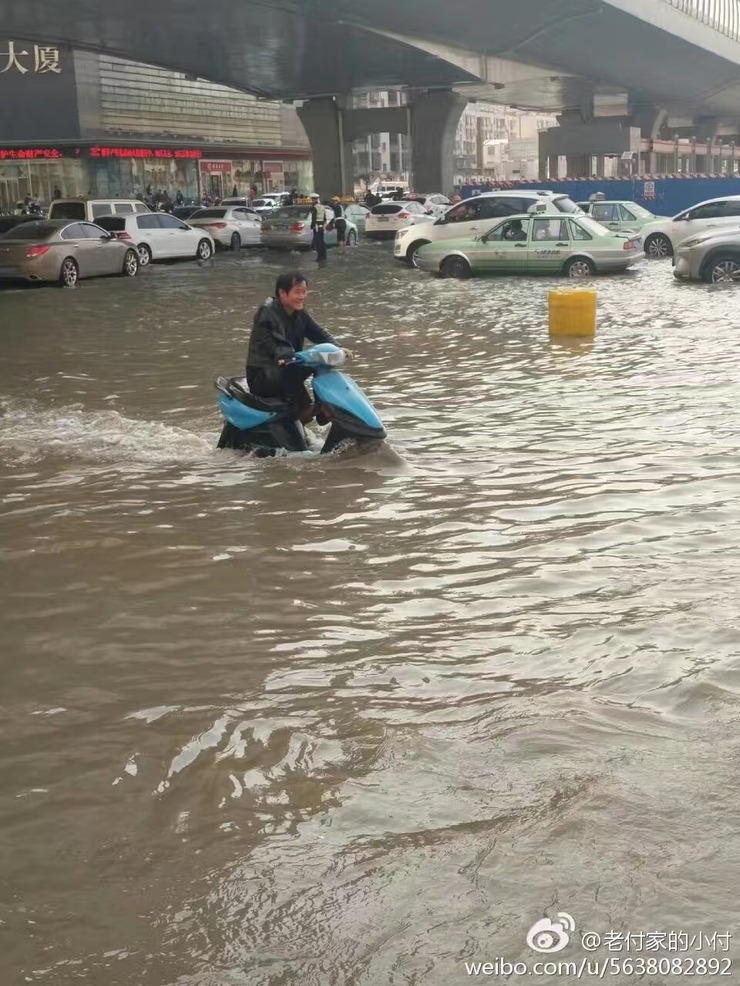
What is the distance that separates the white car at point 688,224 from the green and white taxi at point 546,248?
2.71 metres

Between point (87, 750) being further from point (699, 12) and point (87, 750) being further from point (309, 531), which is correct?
point (699, 12)

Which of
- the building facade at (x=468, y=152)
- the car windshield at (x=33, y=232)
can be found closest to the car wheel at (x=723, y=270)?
the car windshield at (x=33, y=232)

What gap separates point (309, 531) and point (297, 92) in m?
50.8

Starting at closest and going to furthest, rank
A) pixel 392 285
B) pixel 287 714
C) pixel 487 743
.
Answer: pixel 487 743 < pixel 287 714 < pixel 392 285

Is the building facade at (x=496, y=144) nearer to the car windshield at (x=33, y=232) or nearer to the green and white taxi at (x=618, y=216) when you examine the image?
the green and white taxi at (x=618, y=216)

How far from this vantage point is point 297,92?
54219 millimetres

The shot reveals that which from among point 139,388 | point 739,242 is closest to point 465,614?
point 139,388

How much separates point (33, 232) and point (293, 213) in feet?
40.3

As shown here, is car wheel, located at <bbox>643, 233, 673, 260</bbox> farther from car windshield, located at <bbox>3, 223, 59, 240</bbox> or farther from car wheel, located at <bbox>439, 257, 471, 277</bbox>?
car windshield, located at <bbox>3, 223, 59, 240</bbox>

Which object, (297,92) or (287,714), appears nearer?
(287,714)

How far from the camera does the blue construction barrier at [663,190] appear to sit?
42531 mm

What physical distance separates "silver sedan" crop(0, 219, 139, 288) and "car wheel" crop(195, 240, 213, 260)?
20.0 feet

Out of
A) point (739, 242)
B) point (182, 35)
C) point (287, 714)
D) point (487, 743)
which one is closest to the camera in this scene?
point (487, 743)

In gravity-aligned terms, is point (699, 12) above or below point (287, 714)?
above
